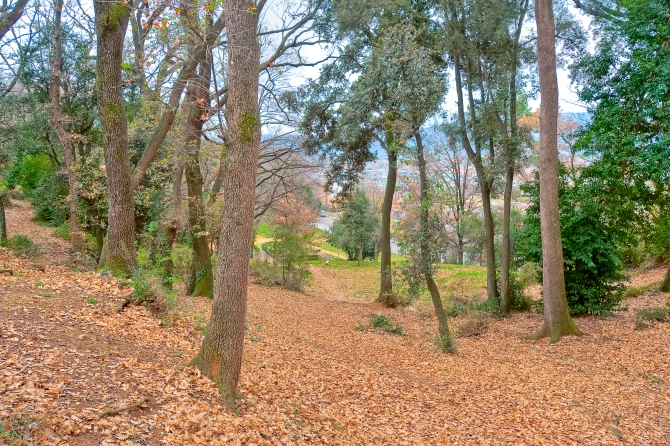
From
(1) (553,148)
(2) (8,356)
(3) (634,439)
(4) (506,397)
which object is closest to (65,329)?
(2) (8,356)

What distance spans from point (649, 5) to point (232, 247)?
455 inches

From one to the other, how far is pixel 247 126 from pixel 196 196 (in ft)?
27.1

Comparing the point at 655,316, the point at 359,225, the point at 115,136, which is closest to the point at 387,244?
the point at 655,316

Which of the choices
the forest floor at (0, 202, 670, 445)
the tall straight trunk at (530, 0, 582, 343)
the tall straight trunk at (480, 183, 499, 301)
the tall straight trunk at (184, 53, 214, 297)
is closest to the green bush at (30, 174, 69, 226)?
the tall straight trunk at (184, 53, 214, 297)

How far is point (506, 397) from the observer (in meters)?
7.19

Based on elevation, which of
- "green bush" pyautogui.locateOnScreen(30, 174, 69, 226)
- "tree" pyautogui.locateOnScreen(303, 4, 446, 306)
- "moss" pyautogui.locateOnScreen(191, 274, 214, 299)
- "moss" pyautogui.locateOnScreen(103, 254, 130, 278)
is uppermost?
"tree" pyautogui.locateOnScreen(303, 4, 446, 306)

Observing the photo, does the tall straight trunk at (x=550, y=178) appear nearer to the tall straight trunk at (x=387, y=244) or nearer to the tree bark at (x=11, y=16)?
the tall straight trunk at (x=387, y=244)

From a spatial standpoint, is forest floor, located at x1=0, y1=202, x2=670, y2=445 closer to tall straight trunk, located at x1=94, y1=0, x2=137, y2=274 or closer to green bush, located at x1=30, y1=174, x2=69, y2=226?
tall straight trunk, located at x1=94, y1=0, x2=137, y2=274

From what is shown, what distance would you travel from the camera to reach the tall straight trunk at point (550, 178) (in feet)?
33.4

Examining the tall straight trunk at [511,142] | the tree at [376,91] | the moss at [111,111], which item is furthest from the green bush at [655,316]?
the moss at [111,111]

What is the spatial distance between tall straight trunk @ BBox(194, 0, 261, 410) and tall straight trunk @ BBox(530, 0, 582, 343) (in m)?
8.07

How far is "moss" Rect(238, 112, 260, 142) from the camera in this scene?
455cm

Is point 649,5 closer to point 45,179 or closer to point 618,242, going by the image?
point 618,242

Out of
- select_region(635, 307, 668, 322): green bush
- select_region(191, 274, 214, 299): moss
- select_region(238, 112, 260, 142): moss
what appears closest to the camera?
select_region(238, 112, 260, 142): moss
